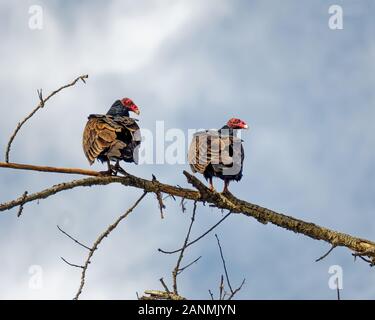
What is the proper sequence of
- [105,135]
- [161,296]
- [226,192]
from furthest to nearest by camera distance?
1. [105,135]
2. [226,192]
3. [161,296]

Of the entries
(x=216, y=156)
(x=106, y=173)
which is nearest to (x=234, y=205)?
(x=216, y=156)

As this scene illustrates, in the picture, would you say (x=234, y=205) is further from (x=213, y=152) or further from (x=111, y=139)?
(x=111, y=139)

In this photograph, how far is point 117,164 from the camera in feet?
22.4

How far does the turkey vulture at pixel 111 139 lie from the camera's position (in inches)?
277

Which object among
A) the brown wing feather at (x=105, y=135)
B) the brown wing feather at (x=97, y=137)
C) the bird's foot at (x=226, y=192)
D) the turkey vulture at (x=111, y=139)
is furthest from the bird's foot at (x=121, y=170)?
the bird's foot at (x=226, y=192)

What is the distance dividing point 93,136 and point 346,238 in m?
2.87

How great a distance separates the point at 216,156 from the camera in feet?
24.7

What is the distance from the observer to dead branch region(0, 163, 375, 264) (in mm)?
6441

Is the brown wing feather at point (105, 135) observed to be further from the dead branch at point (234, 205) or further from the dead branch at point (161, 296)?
the dead branch at point (161, 296)

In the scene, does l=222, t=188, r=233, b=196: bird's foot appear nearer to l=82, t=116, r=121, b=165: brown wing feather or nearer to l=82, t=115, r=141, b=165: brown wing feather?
l=82, t=115, r=141, b=165: brown wing feather

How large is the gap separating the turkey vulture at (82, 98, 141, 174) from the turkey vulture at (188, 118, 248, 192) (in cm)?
74

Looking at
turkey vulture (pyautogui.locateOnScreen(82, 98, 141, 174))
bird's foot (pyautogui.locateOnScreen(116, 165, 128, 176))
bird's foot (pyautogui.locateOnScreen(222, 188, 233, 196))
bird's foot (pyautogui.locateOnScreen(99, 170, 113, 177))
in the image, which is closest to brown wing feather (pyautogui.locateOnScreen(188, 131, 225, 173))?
bird's foot (pyautogui.locateOnScreen(222, 188, 233, 196))

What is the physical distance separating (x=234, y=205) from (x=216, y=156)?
0.96 m
